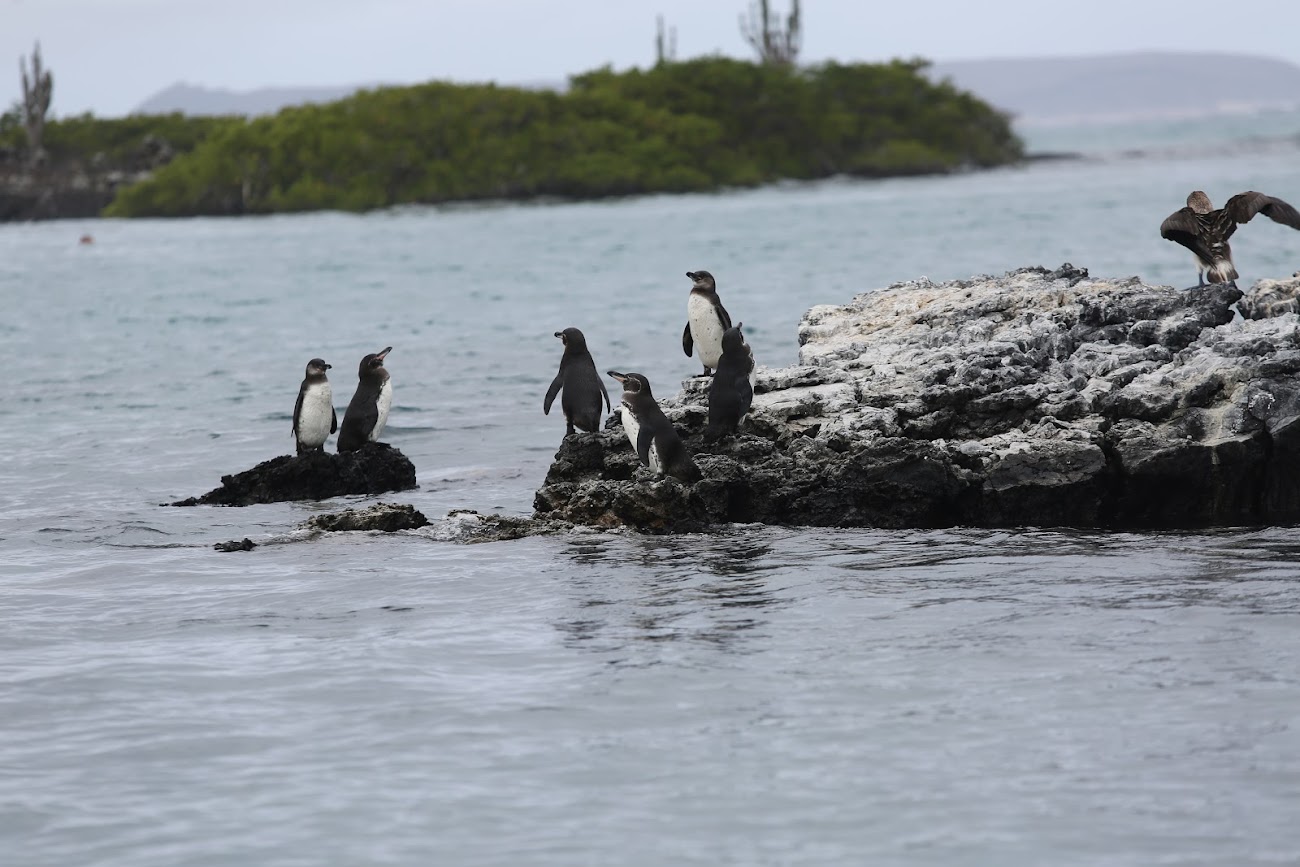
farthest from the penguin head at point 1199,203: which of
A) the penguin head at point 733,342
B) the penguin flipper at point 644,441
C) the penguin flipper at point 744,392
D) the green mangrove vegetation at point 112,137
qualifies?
the green mangrove vegetation at point 112,137

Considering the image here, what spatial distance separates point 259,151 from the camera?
74.2 metres

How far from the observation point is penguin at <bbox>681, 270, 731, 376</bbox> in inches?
448

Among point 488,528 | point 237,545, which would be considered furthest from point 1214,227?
point 237,545

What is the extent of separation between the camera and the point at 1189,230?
37.0 ft

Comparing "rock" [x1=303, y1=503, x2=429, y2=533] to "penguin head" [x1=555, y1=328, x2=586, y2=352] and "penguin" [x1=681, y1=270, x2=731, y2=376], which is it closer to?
"penguin head" [x1=555, y1=328, x2=586, y2=352]

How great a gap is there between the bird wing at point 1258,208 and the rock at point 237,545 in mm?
6693

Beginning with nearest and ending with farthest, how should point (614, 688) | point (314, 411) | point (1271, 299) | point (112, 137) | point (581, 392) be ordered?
point (614, 688) < point (1271, 299) < point (581, 392) < point (314, 411) < point (112, 137)

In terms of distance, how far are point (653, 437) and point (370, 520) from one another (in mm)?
1813

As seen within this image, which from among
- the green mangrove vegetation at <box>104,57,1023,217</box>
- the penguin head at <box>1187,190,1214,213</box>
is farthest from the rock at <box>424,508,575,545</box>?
the green mangrove vegetation at <box>104,57,1023,217</box>

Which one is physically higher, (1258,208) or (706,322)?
(1258,208)

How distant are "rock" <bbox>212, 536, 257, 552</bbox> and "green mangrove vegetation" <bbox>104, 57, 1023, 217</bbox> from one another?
6329cm

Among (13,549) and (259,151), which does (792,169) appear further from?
(13,549)

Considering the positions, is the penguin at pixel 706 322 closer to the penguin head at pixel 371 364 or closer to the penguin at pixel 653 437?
the penguin at pixel 653 437

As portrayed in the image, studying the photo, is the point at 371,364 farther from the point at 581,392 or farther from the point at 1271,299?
the point at 1271,299
